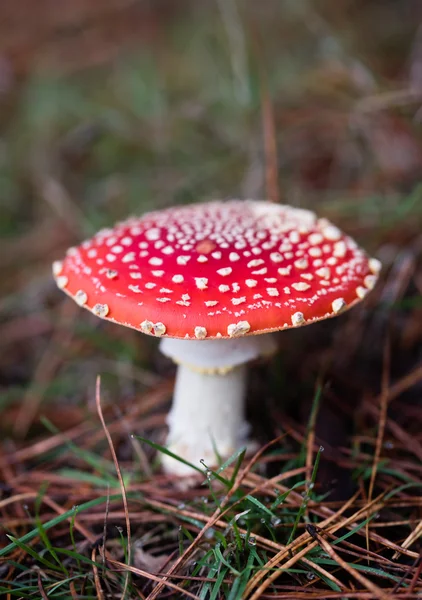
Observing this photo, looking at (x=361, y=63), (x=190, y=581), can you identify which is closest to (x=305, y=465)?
(x=190, y=581)

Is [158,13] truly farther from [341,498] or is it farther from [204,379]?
[341,498]

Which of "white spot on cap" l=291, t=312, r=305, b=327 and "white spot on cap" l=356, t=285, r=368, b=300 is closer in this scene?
"white spot on cap" l=291, t=312, r=305, b=327

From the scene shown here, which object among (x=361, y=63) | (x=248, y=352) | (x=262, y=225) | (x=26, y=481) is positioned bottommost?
(x=26, y=481)

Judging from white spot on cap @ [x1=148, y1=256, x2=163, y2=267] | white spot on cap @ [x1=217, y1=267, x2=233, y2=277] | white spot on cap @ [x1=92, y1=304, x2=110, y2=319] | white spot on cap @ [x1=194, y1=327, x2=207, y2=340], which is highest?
white spot on cap @ [x1=148, y1=256, x2=163, y2=267]

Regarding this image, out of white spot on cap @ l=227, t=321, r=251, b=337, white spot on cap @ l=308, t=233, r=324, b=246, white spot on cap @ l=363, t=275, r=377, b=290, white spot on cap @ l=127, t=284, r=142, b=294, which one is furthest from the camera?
white spot on cap @ l=308, t=233, r=324, b=246

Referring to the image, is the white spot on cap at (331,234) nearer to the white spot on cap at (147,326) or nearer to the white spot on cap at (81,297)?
the white spot on cap at (147,326)

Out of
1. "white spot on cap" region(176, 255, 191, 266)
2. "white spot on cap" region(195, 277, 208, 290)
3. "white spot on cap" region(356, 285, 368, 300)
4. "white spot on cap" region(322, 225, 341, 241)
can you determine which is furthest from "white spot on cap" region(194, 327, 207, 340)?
"white spot on cap" region(322, 225, 341, 241)

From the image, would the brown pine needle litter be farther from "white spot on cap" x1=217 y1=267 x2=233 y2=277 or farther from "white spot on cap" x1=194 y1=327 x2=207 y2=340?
"white spot on cap" x1=217 y1=267 x2=233 y2=277

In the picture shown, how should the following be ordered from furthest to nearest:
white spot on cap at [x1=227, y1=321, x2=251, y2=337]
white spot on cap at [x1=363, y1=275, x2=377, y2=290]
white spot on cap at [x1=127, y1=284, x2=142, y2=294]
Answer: white spot on cap at [x1=363, y1=275, x2=377, y2=290]
white spot on cap at [x1=127, y1=284, x2=142, y2=294]
white spot on cap at [x1=227, y1=321, x2=251, y2=337]
